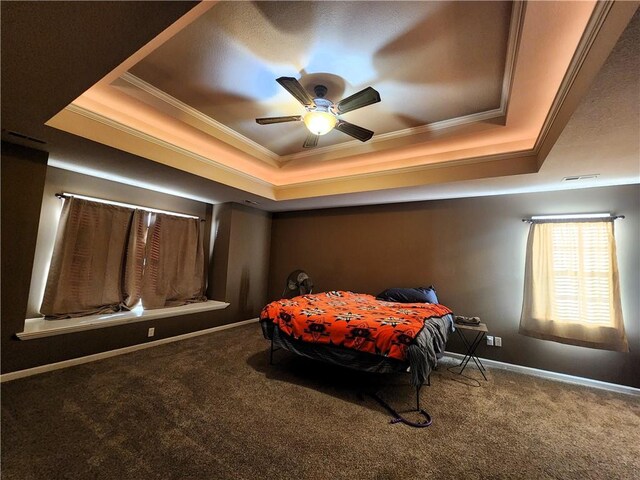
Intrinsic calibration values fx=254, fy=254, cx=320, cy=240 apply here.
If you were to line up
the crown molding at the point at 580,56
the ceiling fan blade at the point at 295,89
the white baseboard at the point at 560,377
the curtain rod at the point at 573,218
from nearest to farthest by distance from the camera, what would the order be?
1. the crown molding at the point at 580,56
2. the ceiling fan blade at the point at 295,89
3. the white baseboard at the point at 560,377
4. the curtain rod at the point at 573,218

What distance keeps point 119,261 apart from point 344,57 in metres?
3.72

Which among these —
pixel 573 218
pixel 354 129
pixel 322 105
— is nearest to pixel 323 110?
pixel 322 105

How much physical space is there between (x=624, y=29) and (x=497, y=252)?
283 centimetres

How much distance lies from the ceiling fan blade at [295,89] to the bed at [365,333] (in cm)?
195

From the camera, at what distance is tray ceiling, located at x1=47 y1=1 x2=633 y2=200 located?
153 centimetres

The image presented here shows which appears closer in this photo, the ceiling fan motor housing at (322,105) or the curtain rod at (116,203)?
the ceiling fan motor housing at (322,105)

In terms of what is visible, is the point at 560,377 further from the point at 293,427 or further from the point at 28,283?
the point at 28,283

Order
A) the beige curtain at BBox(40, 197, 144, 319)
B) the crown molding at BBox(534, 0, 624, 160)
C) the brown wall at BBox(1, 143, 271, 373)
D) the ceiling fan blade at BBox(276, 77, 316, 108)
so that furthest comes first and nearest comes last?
the beige curtain at BBox(40, 197, 144, 319) → the brown wall at BBox(1, 143, 271, 373) → the ceiling fan blade at BBox(276, 77, 316, 108) → the crown molding at BBox(534, 0, 624, 160)

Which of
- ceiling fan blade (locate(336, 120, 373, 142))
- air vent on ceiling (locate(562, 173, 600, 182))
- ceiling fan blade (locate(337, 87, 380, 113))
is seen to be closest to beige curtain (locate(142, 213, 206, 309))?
ceiling fan blade (locate(336, 120, 373, 142))

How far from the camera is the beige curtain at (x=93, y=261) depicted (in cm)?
293

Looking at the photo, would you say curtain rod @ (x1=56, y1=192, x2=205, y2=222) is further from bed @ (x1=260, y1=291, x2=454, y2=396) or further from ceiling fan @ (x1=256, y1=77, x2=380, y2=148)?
ceiling fan @ (x1=256, y1=77, x2=380, y2=148)

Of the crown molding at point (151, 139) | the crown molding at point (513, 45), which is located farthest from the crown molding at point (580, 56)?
the crown molding at point (151, 139)

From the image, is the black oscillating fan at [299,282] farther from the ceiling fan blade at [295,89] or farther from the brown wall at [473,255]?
the ceiling fan blade at [295,89]

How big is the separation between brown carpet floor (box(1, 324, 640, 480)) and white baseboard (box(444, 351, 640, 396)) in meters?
0.17
